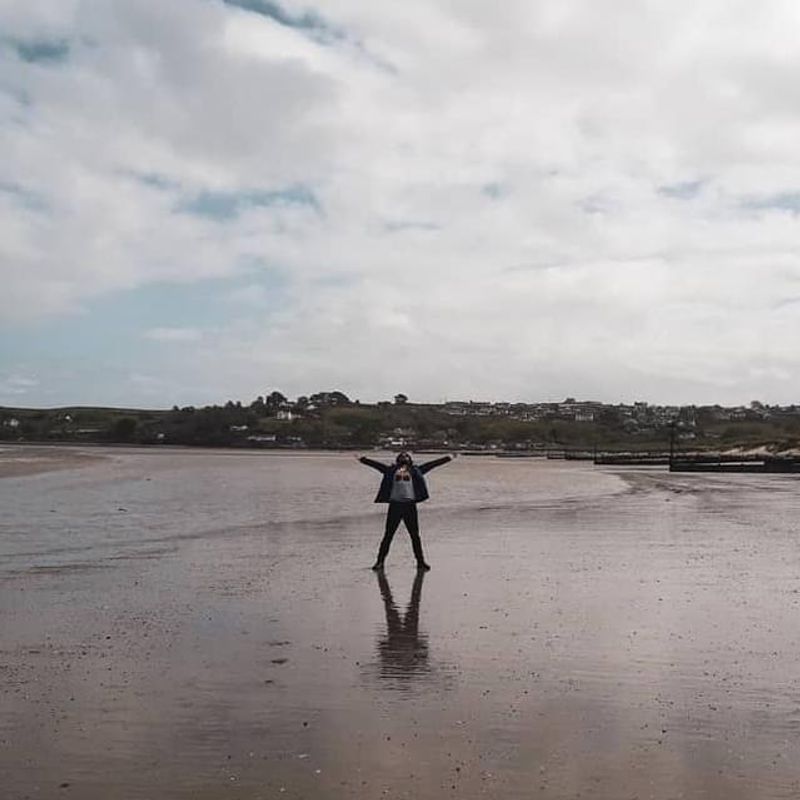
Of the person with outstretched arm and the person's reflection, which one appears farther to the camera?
the person with outstretched arm

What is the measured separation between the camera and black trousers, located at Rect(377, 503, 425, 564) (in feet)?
53.5

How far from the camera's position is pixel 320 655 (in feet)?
32.0

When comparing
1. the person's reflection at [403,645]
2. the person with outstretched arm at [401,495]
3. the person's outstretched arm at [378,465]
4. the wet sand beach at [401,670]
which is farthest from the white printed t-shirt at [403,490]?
the person's reflection at [403,645]

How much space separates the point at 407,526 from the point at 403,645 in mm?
6248

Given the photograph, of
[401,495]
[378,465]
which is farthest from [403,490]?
[378,465]

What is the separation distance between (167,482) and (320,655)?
41.9 metres

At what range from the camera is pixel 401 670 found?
9141 mm

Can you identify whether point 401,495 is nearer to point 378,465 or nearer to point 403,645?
point 378,465

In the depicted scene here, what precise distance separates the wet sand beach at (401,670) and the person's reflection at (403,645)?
0.13 feet

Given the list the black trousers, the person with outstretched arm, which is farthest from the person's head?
the black trousers

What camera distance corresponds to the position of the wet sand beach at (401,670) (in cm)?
637

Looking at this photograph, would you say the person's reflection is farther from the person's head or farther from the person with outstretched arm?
the person's head

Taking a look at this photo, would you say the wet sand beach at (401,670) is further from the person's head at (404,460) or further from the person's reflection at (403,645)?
the person's head at (404,460)

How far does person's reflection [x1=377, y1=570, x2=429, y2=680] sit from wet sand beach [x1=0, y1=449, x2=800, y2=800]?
41mm
